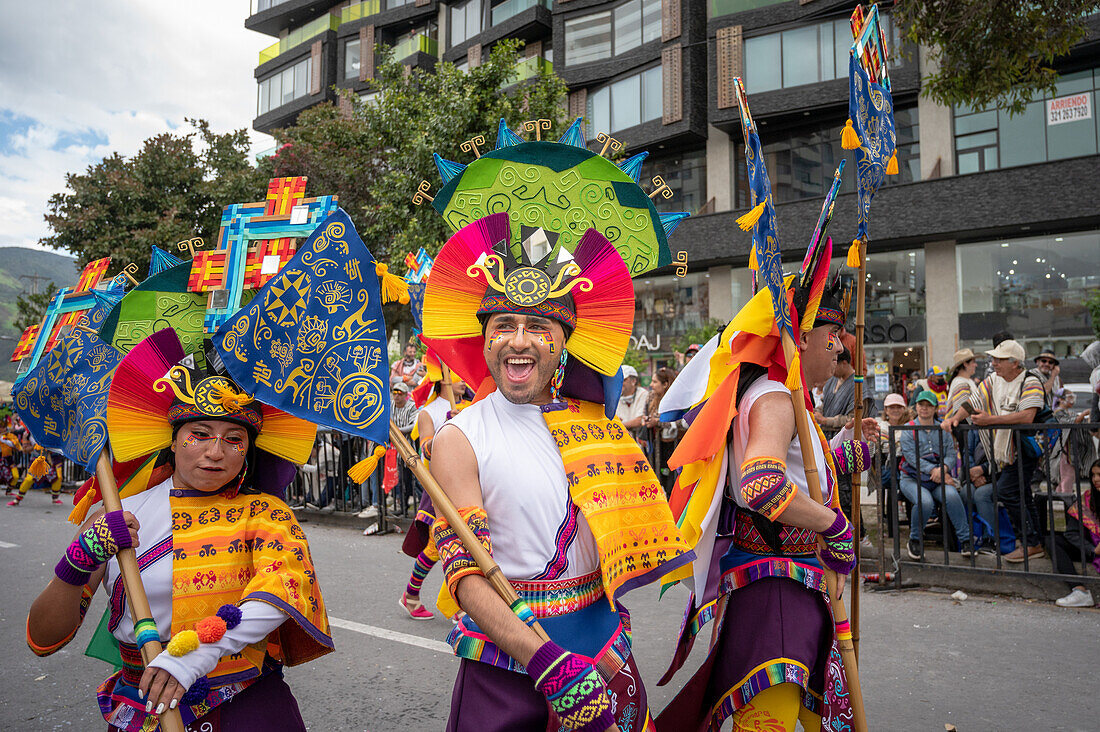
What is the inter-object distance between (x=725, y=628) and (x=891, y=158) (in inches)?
86.7

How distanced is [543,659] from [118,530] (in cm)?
128

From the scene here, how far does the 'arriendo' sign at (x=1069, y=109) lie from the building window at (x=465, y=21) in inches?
811

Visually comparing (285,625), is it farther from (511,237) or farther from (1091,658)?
(1091,658)

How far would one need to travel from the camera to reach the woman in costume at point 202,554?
234cm

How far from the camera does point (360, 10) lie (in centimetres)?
3800

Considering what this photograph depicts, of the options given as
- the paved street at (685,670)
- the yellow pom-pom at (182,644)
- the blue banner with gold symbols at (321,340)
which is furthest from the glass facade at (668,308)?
the yellow pom-pom at (182,644)

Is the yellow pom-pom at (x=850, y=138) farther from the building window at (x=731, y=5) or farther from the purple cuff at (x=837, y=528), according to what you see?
the building window at (x=731, y=5)

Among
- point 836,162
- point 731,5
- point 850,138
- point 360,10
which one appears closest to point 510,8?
point 731,5

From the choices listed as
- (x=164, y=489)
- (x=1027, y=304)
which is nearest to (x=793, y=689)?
(x=164, y=489)

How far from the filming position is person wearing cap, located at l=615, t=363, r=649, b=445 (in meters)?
9.27

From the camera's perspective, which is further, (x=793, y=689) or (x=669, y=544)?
(x=793, y=689)

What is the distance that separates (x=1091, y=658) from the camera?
15.4 ft

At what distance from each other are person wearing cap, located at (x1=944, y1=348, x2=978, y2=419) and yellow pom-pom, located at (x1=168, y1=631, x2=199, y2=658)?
687cm

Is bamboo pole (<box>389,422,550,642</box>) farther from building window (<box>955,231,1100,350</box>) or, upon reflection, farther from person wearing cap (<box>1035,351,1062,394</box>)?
building window (<box>955,231,1100,350</box>)
